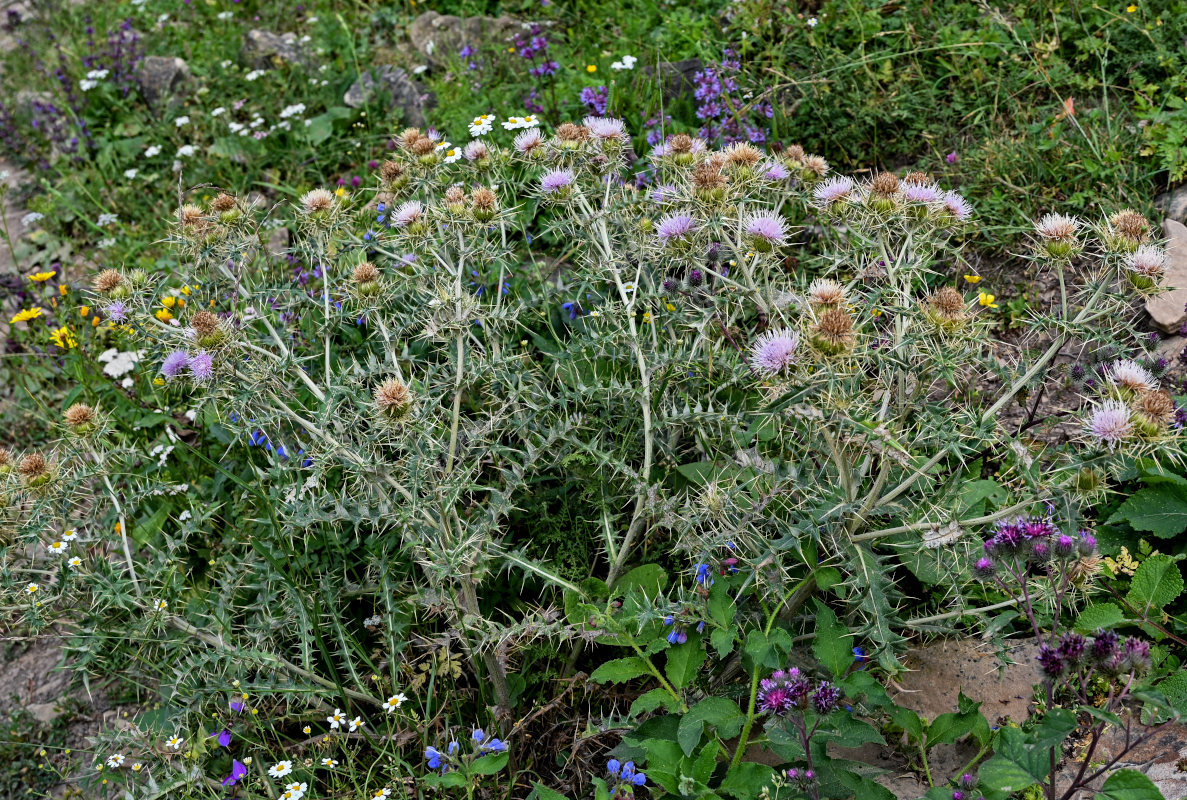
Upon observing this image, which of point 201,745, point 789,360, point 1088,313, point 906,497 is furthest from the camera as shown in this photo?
point 201,745

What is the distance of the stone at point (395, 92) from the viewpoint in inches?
215

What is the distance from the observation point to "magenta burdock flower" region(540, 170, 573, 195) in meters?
2.80

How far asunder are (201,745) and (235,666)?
0.71 ft

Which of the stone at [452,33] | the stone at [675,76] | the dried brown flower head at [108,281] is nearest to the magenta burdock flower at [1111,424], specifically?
the dried brown flower head at [108,281]

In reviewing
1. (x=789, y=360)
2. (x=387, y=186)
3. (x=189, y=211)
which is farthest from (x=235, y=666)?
(x=789, y=360)

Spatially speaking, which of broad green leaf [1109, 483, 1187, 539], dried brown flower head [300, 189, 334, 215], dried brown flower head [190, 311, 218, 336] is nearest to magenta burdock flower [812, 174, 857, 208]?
broad green leaf [1109, 483, 1187, 539]

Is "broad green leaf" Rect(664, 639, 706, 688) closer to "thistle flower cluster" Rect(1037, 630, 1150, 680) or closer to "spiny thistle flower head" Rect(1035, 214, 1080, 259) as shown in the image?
"thistle flower cluster" Rect(1037, 630, 1150, 680)

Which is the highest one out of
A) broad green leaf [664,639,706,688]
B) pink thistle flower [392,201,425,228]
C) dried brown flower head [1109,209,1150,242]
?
dried brown flower head [1109,209,1150,242]

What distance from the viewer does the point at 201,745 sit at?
2.47 m

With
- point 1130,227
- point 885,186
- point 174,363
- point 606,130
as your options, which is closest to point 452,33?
point 606,130

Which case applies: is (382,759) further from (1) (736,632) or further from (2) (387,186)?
(2) (387,186)

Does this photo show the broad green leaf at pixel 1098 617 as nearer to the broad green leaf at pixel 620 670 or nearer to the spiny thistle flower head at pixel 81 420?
the broad green leaf at pixel 620 670

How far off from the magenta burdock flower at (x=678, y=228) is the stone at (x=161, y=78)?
521cm

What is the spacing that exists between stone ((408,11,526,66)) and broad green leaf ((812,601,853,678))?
4.54 metres
